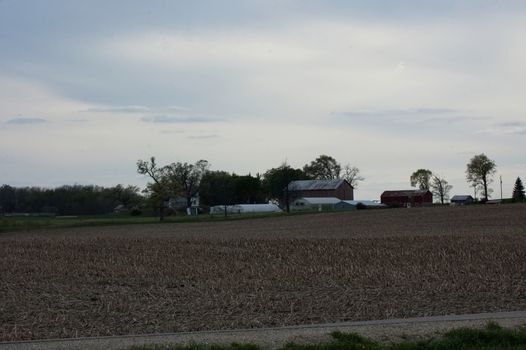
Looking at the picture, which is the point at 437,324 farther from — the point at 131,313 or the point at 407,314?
the point at 131,313

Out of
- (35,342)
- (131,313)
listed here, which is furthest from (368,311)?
(35,342)

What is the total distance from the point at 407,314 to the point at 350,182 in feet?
556

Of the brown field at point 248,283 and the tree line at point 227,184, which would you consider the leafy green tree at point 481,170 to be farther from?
the brown field at point 248,283

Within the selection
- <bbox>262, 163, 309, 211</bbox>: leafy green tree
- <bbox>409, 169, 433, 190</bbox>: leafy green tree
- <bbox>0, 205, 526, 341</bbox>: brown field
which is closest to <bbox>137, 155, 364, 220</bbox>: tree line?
<bbox>262, 163, 309, 211</bbox>: leafy green tree

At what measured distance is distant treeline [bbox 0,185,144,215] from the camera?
13750 cm

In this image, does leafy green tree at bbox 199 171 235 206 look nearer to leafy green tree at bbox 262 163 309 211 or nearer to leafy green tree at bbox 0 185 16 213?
leafy green tree at bbox 262 163 309 211

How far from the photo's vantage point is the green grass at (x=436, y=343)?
10883 mm

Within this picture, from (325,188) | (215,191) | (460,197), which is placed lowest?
(460,197)

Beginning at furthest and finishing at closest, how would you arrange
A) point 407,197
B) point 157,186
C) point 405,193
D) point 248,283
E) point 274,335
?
point 405,193, point 407,197, point 157,186, point 248,283, point 274,335

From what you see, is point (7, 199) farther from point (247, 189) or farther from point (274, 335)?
point (274, 335)

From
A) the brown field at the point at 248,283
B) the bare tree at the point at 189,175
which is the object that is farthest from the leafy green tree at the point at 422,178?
the brown field at the point at 248,283

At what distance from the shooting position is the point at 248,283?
866 inches

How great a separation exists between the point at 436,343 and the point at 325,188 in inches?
6170

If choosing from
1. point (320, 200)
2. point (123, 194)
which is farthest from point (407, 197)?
point (123, 194)
